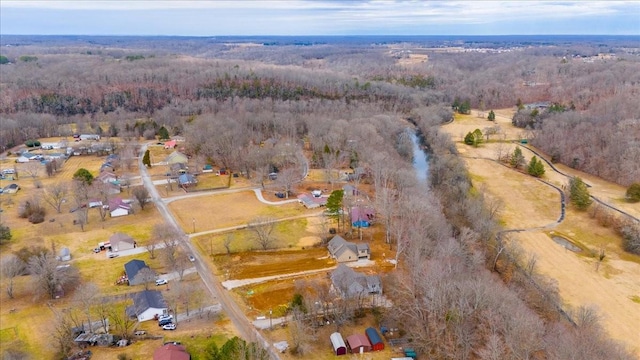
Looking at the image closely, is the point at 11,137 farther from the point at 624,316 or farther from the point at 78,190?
the point at 624,316

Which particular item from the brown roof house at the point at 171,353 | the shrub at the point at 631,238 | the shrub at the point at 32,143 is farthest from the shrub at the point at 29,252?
the shrub at the point at 631,238

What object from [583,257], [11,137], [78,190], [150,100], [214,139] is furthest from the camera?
[150,100]

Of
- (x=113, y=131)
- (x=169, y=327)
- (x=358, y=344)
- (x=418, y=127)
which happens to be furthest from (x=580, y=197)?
(x=113, y=131)

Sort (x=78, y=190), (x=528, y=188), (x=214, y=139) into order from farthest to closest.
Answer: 1. (x=214, y=139)
2. (x=528, y=188)
3. (x=78, y=190)

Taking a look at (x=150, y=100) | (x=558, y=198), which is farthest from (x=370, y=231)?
(x=150, y=100)

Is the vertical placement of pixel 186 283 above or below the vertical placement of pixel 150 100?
below

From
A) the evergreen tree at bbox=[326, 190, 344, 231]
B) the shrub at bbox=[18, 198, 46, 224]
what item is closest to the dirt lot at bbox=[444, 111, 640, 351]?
the evergreen tree at bbox=[326, 190, 344, 231]

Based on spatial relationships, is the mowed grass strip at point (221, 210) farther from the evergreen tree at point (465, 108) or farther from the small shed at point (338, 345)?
the evergreen tree at point (465, 108)

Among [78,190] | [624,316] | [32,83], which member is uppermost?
[32,83]
